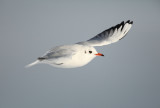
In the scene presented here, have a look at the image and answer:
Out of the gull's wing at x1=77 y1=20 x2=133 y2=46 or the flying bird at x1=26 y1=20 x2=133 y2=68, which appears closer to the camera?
the flying bird at x1=26 y1=20 x2=133 y2=68

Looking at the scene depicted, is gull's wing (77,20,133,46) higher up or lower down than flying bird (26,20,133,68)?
higher up

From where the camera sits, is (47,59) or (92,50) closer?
(47,59)

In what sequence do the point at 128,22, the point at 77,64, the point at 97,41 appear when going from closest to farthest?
the point at 77,64 < the point at 97,41 < the point at 128,22

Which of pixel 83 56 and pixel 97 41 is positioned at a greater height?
pixel 97 41

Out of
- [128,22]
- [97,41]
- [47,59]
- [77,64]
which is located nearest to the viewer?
[47,59]

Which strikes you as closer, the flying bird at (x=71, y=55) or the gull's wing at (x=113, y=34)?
the flying bird at (x=71, y=55)

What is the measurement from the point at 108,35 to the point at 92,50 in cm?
36

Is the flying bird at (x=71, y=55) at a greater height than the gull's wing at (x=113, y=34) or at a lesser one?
lesser

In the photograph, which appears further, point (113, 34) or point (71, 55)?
point (113, 34)

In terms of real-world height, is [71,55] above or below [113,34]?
below

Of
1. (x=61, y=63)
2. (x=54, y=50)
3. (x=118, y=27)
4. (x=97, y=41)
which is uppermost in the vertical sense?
(x=118, y=27)

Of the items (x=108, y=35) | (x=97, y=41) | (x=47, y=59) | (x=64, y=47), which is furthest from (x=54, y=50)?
(x=108, y=35)

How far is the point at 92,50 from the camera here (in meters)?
1.50

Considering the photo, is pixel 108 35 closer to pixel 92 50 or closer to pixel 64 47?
pixel 92 50
